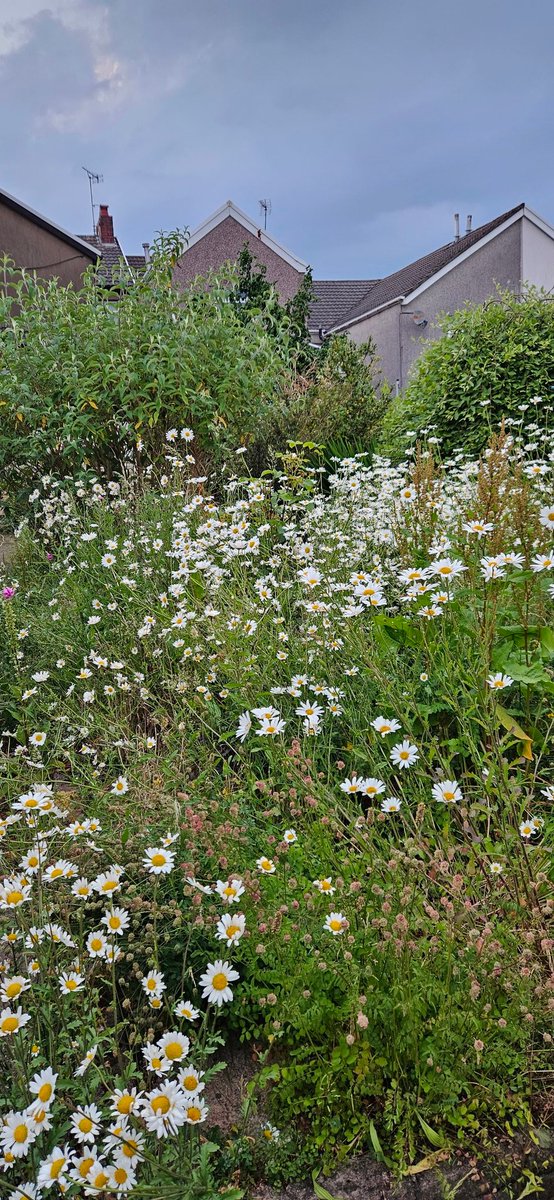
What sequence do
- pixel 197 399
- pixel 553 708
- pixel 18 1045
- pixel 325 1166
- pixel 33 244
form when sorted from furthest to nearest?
pixel 33 244
pixel 197 399
pixel 553 708
pixel 325 1166
pixel 18 1045

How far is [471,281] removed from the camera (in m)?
22.4

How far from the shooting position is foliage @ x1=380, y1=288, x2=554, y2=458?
6.73 m

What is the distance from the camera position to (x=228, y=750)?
2.86 m

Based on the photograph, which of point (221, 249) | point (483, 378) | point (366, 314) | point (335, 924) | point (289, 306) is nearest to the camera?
point (335, 924)

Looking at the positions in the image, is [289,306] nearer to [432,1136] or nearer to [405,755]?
[405,755]

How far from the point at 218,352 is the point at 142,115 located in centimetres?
605

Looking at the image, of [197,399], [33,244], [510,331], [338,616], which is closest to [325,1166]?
[338,616]

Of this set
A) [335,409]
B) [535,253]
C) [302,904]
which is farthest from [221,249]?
[302,904]

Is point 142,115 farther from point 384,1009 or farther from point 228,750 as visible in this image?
point 384,1009

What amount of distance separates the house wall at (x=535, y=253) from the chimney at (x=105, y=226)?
1461cm

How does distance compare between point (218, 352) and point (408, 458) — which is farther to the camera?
point (408, 458)

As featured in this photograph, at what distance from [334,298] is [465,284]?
28.6 feet

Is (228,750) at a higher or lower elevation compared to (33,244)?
lower

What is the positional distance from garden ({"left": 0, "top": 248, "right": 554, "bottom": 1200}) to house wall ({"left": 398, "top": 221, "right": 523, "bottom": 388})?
20150 millimetres
